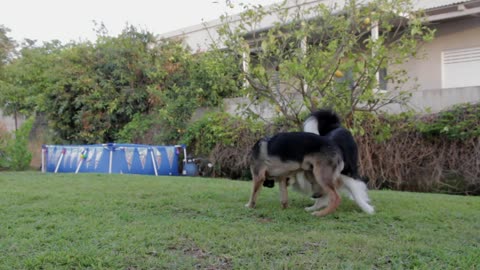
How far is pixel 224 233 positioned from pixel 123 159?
8044mm

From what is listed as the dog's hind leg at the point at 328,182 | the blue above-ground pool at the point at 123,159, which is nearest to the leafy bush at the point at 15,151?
the blue above-ground pool at the point at 123,159

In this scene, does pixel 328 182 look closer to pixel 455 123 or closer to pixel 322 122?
pixel 322 122

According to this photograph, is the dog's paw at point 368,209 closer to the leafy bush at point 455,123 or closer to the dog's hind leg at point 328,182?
the dog's hind leg at point 328,182

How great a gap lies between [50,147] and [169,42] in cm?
520

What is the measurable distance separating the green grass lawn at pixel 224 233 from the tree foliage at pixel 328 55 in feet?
5.39

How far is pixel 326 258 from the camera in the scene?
3.24 metres

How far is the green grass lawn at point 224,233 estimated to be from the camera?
10.5 ft

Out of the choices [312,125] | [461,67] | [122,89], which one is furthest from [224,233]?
[122,89]

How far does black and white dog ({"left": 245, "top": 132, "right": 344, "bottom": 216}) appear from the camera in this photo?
16.0ft

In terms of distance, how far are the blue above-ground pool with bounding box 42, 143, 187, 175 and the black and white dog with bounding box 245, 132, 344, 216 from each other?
6592mm

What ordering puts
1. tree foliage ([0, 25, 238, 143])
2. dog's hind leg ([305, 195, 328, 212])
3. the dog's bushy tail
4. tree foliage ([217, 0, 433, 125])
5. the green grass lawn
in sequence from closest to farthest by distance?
the green grass lawn, dog's hind leg ([305, 195, 328, 212]), the dog's bushy tail, tree foliage ([217, 0, 433, 125]), tree foliage ([0, 25, 238, 143])

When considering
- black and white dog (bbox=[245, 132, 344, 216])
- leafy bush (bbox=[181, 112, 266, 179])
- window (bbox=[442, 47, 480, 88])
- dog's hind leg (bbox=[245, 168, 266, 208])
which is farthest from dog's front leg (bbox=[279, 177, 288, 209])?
window (bbox=[442, 47, 480, 88])

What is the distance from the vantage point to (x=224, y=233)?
13.1ft

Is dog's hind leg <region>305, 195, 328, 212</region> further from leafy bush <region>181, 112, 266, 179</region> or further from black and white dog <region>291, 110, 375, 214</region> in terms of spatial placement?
leafy bush <region>181, 112, 266, 179</region>
